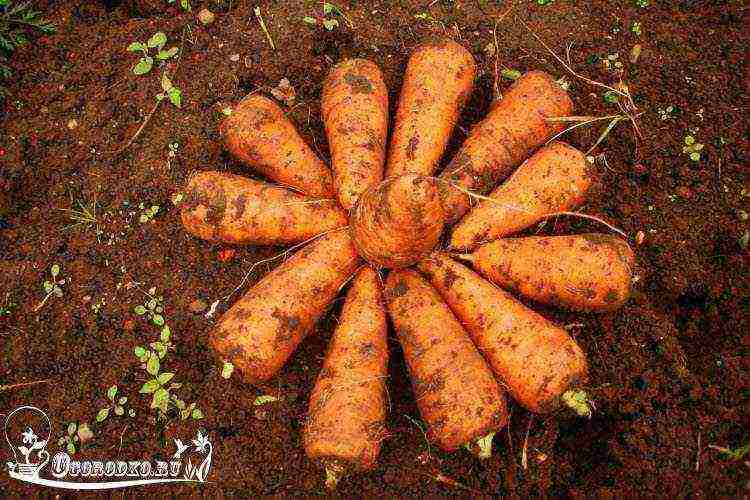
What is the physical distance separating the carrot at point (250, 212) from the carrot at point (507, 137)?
0.52 meters

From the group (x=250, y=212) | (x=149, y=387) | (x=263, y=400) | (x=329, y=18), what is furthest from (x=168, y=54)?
(x=263, y=400)

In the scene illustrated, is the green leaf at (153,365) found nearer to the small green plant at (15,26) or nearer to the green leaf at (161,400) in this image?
the green leaf at (161,400)

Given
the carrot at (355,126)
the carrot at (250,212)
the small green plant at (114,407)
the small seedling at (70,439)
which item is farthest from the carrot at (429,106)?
the small seedling at (70,439)

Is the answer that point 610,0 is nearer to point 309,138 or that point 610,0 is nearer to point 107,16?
point 309,138

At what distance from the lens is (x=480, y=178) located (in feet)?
8.12

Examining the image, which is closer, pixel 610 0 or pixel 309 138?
pixel 309 138

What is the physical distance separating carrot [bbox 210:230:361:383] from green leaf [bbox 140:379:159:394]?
0.35 m

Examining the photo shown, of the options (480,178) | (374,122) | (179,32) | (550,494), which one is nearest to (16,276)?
(179,32)

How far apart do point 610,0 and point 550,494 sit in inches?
95.9

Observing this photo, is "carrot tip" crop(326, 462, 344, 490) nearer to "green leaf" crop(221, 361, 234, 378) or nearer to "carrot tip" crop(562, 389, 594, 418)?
"green leaf" crop(221, 361, 234, 378)

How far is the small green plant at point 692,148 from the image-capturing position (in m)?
Answer: 2.67

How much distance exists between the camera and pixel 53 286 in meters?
2.56

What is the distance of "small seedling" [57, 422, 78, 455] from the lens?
228 cm

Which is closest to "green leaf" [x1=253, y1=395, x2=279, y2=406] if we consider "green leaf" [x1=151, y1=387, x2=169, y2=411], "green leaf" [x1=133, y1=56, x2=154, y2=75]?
"green leaf" [x1=151, y1=387, x2=169, y2=411]
